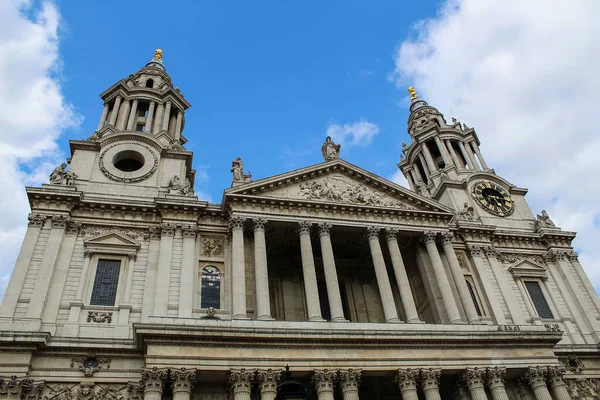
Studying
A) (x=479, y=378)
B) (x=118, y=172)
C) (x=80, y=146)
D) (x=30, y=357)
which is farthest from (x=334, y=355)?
(x=80, y=146)

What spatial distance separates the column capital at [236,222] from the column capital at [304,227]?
110 inches

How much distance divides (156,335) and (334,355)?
22.8 ft

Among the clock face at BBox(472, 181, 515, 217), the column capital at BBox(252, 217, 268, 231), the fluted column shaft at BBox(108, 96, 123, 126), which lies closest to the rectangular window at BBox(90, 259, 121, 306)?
the column capital at BBox(252, 217, 268, 231)

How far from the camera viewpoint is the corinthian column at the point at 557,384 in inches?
864

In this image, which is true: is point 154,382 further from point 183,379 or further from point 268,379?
point 268,379

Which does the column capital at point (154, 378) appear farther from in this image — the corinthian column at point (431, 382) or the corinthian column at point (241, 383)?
the corinthian column at point (431, 382)

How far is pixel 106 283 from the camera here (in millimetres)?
22328

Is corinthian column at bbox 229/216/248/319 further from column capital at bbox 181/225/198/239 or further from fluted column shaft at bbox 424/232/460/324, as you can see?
fluted column shaft at bbox 424/232/460/324

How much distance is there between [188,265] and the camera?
75.3 ft

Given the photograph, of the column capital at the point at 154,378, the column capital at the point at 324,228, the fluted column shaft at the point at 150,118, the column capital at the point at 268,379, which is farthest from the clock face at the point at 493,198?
the column capital at the point at 154,378

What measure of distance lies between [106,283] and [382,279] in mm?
12664

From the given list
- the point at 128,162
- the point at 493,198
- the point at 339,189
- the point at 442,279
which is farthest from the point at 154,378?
the point at 493,198

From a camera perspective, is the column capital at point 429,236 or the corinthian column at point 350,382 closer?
the corinthian column at point 350,382

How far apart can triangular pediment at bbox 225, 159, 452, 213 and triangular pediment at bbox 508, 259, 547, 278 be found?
569 cm
